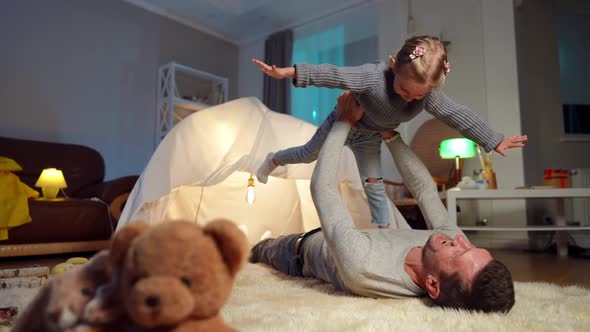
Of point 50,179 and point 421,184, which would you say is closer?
point 421,184

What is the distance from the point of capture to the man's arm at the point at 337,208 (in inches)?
49.8

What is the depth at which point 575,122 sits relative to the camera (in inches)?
169

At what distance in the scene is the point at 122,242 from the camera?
544 mm

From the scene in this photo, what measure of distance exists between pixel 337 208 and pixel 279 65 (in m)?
4.06

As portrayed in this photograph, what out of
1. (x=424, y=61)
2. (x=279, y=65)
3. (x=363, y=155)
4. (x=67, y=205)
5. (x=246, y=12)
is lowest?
(x=67, y=205)

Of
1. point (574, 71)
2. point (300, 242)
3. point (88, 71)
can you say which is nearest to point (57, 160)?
point (88, 71)

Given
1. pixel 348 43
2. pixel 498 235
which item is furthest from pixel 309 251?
pixel 348 43

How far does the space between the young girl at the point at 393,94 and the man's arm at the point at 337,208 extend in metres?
0.12

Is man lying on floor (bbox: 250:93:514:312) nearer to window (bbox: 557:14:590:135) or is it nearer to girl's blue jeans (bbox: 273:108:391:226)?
girl's blue jeans (bbox: 273:108:391:226)

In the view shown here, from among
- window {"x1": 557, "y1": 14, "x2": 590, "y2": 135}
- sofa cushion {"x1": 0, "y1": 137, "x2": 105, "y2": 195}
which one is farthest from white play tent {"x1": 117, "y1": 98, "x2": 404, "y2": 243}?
window {"x1": 557, "y1": 14, "x2": 590, "y2": 135}

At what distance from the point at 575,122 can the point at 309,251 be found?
397cm

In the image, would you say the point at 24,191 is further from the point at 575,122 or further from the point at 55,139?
the point at 575,122

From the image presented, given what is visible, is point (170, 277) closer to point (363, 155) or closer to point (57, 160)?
point (363, 155)

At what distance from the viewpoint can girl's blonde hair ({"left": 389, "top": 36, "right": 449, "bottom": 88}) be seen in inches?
54.1
